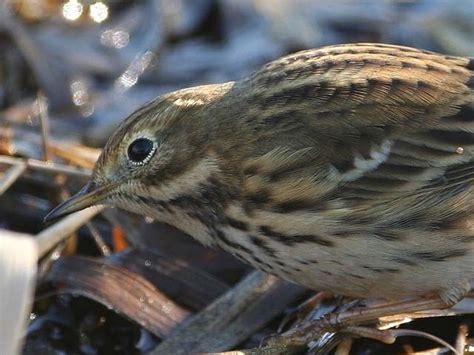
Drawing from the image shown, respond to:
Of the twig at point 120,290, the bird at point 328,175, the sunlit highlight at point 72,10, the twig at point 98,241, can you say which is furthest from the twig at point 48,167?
the sunlit highlight at point 72,10

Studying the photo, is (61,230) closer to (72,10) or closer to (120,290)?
(120,290)

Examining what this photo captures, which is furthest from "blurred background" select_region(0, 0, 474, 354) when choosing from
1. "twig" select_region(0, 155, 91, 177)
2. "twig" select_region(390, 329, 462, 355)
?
"twig" select_region(390, 329, 462, 355)

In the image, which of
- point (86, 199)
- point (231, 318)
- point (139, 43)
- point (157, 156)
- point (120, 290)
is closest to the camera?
point (157, 156)

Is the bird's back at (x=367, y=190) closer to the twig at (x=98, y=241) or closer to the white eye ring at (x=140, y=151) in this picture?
the white eye ring at (x=140, y=151)

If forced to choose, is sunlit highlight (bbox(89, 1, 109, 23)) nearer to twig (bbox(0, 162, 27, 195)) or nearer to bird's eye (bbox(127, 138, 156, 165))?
twig (bbox(0, 162, 27, 195))

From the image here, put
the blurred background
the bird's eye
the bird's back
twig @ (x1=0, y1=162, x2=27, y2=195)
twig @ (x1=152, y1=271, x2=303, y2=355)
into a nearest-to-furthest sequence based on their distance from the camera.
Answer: the bird's back
the bird's eye
twig @ (x1=152, y1=271, x2=303, y2=355)
twig @ (x1=0, y1=162, x2=27, y2=195)
the blurred background

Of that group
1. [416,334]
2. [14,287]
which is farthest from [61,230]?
[14,287]
